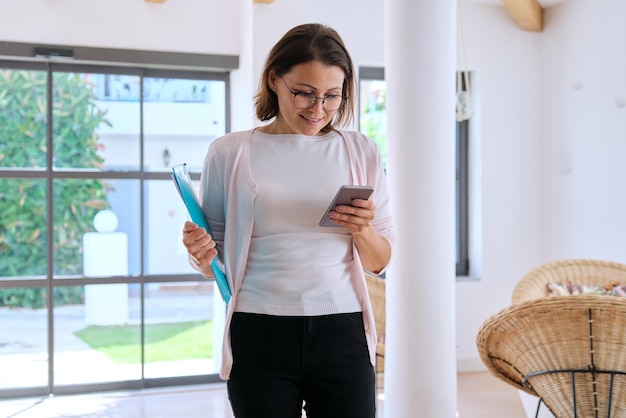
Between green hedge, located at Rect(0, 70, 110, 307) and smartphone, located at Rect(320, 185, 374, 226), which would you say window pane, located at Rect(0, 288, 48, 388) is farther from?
smartphone, located at Rect(320, 185, 374, 226)

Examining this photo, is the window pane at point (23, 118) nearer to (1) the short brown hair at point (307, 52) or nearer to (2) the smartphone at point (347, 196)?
(1) the short brown hair at point (307, 52)

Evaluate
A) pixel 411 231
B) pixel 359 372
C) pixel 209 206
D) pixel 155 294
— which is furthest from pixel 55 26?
pixel 359 372

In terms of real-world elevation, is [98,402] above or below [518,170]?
below

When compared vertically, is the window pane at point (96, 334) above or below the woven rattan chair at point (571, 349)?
below

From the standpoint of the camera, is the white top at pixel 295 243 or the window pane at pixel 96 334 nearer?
the white top at pixel 295 243

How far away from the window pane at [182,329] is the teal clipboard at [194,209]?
3786 mm

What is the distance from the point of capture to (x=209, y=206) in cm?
170

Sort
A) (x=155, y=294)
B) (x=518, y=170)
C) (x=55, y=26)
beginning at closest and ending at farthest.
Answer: (x=55, y=26) < (x=155, y=294) < (x=518, y=170)

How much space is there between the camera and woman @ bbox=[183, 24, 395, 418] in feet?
5.12

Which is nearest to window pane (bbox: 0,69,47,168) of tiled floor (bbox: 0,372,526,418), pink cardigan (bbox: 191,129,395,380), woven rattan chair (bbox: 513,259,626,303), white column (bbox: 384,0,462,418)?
tiled floor (bbox: 0,372,526,418)

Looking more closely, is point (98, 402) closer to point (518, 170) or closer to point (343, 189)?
point (518, 170)

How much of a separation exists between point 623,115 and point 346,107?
12.4 feet

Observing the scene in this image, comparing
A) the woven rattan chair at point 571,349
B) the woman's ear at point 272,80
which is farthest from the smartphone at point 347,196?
the woven rattan chair at point 571,349

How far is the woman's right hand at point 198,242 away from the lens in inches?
62.7
